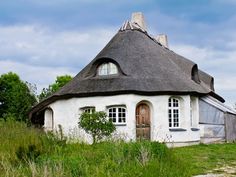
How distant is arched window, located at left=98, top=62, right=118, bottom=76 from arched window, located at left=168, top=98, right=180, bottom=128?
11.3ft

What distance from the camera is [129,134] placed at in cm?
2147

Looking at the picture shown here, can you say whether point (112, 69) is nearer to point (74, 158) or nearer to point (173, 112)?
point (173, 112)

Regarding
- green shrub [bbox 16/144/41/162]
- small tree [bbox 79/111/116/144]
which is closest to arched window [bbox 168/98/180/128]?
small tree [bbox 79/111/116/144]

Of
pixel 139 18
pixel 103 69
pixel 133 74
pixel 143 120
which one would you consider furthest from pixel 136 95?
pixel 139 18

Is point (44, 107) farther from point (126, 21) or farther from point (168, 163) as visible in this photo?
point (168, 163)

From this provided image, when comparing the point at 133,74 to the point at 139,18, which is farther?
the point at 139,18

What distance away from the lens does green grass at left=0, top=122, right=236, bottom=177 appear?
26.3 ft

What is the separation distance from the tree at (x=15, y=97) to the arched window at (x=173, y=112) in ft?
46.0

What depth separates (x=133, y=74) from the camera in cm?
2247

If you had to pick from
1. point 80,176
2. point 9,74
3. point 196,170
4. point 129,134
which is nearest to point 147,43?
point 129,134

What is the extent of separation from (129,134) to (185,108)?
3.45m

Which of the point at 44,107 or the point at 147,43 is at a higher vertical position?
the point at 147,43

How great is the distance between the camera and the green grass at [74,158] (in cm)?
803

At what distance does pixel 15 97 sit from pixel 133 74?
18.0 m
